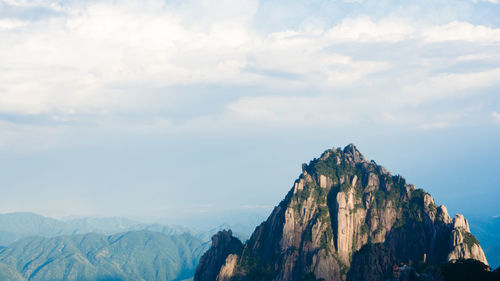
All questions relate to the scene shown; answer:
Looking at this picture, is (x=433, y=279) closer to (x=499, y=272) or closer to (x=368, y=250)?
(x=499, y=272)

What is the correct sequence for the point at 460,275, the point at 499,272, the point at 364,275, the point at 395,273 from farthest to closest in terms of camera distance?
the point at 364,275, the point at 395,273, the point at 460,275, the point at 499,272

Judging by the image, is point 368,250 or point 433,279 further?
point 368,250

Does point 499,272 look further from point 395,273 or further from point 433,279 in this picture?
point 395,273

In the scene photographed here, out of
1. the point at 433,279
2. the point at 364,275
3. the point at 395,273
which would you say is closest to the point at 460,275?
the point at 433,279

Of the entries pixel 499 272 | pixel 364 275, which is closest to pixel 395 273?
pixel 364 275

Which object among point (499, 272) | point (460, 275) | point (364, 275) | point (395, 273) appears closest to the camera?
point (499, 272)

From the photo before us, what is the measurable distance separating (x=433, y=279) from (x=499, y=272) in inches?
828

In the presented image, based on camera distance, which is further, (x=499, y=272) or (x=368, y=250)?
(x=368, y=250)

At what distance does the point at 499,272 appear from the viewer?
5615 inches

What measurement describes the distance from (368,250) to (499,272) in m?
60.4

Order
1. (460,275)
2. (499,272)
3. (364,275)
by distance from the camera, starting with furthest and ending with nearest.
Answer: (364,275) → (460,275) → (499,272)

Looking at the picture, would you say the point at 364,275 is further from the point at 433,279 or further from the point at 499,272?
the point at 499,272

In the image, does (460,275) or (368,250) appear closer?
(460,275)

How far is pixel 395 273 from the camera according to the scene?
177m
